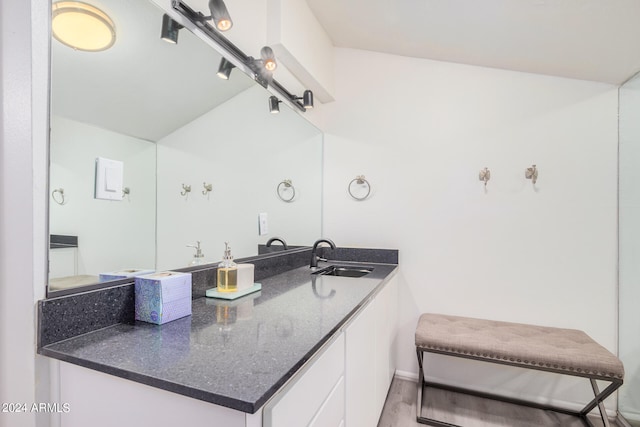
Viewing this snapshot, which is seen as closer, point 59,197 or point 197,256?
point 59,197

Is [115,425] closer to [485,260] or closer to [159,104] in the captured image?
[159,104]

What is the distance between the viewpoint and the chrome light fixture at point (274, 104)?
200 centimetres

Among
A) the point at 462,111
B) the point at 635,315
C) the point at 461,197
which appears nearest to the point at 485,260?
the point at 461,197

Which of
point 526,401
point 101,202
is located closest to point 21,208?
point 101,202

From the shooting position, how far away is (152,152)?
1220 millimetres

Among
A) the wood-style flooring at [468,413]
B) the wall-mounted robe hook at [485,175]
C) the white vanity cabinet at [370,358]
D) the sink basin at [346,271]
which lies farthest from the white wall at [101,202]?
the wall-mounted robe hook at [485,175]

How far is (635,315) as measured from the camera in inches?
67.5

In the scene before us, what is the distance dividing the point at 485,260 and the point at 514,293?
28 cm

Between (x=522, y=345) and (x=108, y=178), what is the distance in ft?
6.83

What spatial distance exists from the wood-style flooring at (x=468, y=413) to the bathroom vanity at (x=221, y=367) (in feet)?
2.65

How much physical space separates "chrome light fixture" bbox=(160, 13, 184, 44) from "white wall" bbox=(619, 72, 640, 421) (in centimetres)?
243

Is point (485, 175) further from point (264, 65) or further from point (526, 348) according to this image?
point (264, 65)

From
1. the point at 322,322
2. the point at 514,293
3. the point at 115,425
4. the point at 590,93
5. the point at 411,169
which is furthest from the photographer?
the point at 411,169

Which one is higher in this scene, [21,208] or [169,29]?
[169,29]
